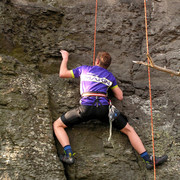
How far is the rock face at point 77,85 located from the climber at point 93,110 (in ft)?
0.50

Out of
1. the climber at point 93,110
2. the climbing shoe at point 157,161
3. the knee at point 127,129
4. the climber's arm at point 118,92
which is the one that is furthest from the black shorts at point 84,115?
the climbing shoe at point 157,161

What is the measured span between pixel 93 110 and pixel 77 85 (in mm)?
736

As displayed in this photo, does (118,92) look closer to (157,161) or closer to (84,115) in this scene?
(84,115)

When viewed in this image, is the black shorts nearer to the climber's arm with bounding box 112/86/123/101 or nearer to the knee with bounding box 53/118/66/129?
the knee with bounding box 53/118/66/129

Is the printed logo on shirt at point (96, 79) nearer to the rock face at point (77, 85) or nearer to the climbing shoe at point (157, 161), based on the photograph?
the rock face at point (77, 85)

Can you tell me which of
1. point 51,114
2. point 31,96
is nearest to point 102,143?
point 51,114

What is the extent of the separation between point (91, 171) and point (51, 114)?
1058 mm

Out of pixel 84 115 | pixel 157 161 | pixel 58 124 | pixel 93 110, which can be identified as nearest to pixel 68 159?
pixel 58 124

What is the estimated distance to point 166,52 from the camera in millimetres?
5203

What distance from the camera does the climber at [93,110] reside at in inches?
167

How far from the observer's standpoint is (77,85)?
4816 mm

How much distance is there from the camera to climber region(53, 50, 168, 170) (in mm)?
4234

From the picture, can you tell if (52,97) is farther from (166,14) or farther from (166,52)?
(166,14)

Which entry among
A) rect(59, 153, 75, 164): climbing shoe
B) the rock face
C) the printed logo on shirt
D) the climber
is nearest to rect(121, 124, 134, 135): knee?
the climber
